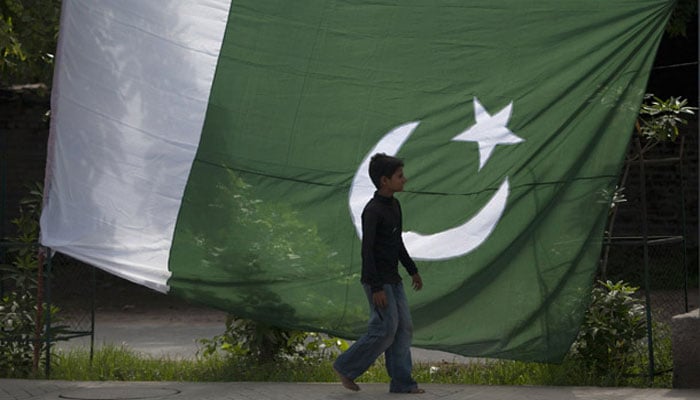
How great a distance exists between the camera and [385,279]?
8328 millimetres

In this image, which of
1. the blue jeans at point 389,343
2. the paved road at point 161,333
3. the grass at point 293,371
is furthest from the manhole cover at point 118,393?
the paved road at point 161,333

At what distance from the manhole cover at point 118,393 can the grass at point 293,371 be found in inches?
28.2

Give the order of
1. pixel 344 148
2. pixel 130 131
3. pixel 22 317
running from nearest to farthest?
pixel 344 148 < pixel 130 131 < pixel 22 317

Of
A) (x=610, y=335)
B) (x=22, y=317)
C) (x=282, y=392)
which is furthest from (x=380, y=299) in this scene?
(x=22, y=317)

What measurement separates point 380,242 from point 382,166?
19.7 inches

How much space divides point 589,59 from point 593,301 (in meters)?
1.83

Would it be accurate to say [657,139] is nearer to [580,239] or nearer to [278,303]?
[580,239]

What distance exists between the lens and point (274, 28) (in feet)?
30.1

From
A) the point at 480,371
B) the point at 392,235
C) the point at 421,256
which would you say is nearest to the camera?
the point at 392,235

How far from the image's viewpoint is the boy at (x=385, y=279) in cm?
828

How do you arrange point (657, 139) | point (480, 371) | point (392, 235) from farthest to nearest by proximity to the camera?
point (657, 139)
point (480, 371)
point (392, 235)

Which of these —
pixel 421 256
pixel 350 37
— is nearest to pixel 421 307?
pixel 421 256

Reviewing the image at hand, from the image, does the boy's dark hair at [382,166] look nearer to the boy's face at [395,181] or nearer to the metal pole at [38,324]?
the boy's face at [395,181]

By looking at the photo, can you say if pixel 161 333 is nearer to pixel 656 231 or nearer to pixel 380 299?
pixel 380 299
